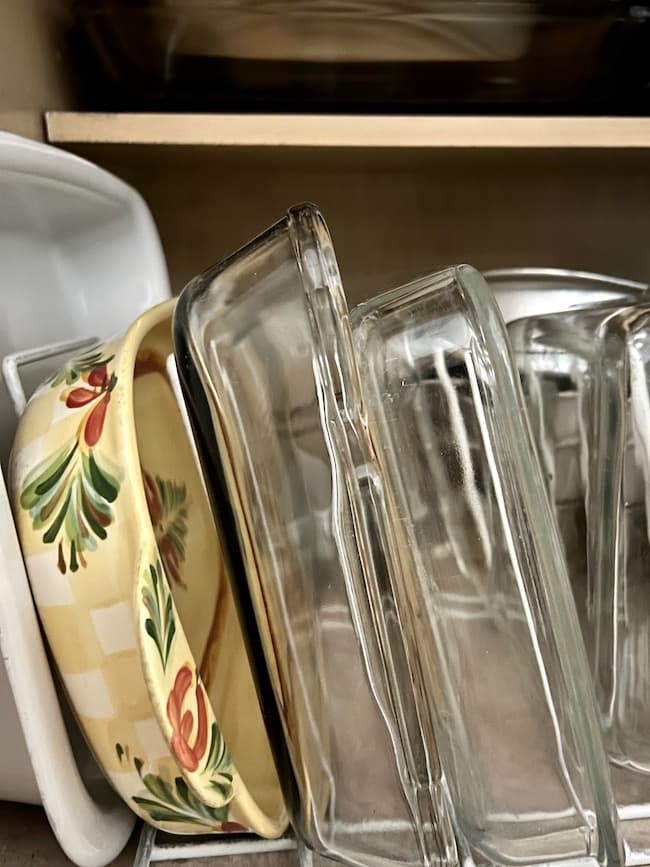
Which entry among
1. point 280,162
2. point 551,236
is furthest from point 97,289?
point 551,236

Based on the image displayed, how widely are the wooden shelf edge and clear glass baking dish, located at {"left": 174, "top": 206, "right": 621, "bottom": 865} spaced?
0.71ft

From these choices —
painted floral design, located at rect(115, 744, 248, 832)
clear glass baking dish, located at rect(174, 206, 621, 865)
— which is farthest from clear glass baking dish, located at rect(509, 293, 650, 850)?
painted floral design, located at rect(115, 744, 248, 832)

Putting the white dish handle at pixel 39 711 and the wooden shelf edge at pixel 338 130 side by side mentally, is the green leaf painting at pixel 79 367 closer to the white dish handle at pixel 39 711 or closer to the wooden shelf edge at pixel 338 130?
the white dish handle at pixel 39 711

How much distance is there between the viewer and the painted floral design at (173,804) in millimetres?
304

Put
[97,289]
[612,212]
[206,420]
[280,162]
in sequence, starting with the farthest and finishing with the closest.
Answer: [612,212] < [280,162] < [97,289] < [206,420]

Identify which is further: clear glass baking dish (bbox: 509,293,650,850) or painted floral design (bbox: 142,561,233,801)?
clear glass baking dish (bbox: 509,293,650,850)

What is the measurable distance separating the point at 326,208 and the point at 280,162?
0.29 feet

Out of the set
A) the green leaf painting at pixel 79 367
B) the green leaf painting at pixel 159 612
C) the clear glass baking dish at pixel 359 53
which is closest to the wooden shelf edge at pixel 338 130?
the clear glass baking dish at pixel 359 53

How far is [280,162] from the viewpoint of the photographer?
617mm

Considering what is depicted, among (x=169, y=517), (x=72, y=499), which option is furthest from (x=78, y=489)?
(x=169, y=517)

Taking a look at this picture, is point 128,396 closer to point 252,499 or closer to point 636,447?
point 252,499

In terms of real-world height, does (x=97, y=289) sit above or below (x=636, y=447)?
above

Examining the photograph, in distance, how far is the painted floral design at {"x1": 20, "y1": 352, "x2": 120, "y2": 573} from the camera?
0.29m

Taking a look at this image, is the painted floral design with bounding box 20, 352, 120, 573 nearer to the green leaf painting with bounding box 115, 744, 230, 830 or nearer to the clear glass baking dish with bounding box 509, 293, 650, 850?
the green leaf painting with bounding box 115, 744, 230, 830
